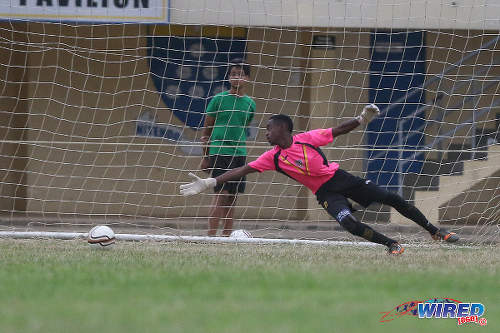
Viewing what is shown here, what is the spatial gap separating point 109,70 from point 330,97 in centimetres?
331

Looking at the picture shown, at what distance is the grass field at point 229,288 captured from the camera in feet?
15.2

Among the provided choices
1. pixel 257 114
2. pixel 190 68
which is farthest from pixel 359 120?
pixel 190 68

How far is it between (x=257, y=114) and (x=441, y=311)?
8.01m

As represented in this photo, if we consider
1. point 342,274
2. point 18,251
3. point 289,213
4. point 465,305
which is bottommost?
point 289,213

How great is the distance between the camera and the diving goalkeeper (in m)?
8.16

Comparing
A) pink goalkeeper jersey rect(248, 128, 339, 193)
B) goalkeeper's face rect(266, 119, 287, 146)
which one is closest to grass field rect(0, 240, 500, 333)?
pink goalkeeper jersey rect(248, 128, 339, 193)

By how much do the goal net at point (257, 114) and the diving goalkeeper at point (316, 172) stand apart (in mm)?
2940

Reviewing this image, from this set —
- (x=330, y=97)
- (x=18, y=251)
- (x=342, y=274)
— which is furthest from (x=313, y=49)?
(x=342, y=274)

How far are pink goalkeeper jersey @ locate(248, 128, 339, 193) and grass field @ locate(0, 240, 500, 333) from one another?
702mm

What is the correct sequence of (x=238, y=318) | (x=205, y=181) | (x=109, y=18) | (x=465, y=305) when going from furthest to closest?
(x=109, y=18) < (x=205, y=181) < (x=465, y=305) < (x=238, y=318)

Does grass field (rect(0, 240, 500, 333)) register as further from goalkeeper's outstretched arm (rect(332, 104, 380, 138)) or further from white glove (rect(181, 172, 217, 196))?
goalkeeper's outstretched arm (rect(332, 104, 380, 138))

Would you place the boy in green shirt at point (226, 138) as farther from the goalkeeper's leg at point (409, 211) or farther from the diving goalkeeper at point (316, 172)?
the goalkeeper's leg at point (409, 211)

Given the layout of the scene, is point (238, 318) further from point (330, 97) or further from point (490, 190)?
point (490, 190)

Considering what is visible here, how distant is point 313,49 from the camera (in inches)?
501
